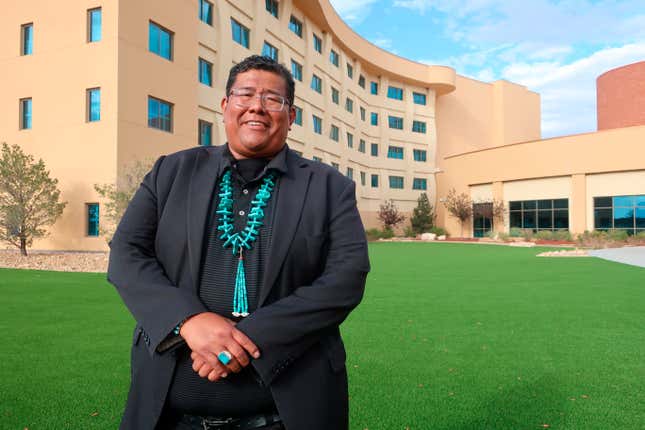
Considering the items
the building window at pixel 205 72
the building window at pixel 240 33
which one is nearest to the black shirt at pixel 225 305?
the building window at pixel 205 72

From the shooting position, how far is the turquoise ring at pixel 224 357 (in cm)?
166

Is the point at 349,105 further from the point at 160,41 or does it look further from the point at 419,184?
the point at 160,41

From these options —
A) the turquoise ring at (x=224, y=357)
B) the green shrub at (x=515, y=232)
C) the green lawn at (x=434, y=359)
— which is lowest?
the green lawn at (x=434, y=359)

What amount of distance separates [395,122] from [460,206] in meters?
12.6

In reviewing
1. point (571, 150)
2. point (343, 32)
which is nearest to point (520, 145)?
point (571, 150)

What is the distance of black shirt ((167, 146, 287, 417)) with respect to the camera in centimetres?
179

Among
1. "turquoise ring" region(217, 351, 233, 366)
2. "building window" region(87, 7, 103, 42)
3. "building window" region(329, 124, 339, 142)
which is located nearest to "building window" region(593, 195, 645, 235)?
"building window" region(329, 124, 339, 142)

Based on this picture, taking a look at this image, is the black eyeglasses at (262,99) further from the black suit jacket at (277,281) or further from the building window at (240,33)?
the building window at (240,33)

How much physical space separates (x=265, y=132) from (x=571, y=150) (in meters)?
43.7

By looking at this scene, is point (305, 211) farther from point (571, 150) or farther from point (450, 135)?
point (450, 135)

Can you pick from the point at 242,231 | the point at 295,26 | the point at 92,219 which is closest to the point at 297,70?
the point at 295,26

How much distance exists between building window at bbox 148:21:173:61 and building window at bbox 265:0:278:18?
11.4 meters

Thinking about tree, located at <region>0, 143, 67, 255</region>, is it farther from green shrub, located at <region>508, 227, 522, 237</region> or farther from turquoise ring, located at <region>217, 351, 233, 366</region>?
green shrub, located at <region>508, 227, 522, 237</region>

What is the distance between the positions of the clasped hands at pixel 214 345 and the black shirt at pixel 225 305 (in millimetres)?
108
